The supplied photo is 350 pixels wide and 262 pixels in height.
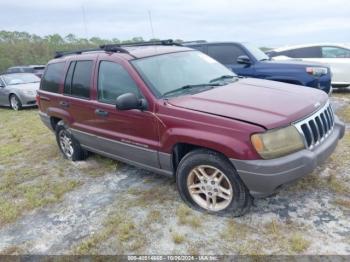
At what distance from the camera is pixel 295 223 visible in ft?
11.0

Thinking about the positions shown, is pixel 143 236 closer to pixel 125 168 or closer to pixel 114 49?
pixel 125 168

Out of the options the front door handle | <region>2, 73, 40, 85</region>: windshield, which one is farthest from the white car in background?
<region>2, 73, 40, 85</region>: windshield

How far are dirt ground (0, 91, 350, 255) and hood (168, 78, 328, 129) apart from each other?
100cm

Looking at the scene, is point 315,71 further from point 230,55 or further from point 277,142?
point 277,142

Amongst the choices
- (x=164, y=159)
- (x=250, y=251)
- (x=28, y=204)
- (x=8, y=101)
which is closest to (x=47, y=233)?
(x=28, y=204)

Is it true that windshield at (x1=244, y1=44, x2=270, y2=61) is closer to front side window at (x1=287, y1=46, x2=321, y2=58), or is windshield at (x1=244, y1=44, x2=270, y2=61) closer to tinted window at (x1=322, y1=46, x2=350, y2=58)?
front side window at (x1=287, y1=46, x2=321, y2=58)

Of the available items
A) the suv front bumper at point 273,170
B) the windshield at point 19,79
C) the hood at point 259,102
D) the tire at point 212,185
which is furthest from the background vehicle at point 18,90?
the suv front bumper at point 273,170

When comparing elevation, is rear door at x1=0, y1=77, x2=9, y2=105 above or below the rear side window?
below

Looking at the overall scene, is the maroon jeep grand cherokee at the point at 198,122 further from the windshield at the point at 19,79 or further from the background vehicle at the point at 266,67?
the windshield at the point at 19,79

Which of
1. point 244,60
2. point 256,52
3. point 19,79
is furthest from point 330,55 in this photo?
point 19,79

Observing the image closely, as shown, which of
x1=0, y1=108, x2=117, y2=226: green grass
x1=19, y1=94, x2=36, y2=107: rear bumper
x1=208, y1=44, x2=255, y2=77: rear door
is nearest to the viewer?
x1=0, y1=108, x2=117, y2=226: green grass

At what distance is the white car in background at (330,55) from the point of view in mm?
10125

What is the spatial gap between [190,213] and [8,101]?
11079 millimetres

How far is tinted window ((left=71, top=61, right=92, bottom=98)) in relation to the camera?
475 cm
